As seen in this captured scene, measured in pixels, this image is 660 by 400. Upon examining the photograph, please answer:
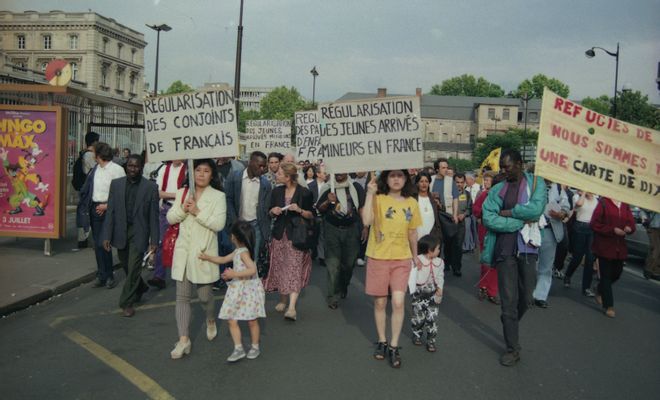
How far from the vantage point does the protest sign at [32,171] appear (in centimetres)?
998

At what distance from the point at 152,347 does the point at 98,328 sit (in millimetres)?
987

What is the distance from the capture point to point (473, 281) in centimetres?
999

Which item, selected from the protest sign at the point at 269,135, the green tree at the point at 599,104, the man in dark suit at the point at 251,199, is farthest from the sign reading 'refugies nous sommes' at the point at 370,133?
the green tree at the point at 599,104

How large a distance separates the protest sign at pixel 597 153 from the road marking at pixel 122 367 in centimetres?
369

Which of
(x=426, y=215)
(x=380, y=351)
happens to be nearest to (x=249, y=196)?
(x=426, y=215)

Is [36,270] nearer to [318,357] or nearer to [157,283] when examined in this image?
[157,283]

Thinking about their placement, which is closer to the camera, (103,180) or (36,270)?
(103,180)

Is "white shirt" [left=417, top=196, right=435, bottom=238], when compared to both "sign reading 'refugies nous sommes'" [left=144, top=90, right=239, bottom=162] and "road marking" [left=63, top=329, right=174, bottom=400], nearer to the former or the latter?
"sign reading 'refugies nous sommes'" [left=144, top=90, right=239, bottom=162]

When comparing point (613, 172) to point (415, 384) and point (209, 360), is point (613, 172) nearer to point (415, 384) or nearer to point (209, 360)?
point (415, 384)

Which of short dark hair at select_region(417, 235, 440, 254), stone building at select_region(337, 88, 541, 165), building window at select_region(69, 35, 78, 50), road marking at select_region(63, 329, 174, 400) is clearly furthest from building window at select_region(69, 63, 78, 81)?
short dark hair at select_region(417, 235, 440, 254)

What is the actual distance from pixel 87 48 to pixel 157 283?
72.6 metres

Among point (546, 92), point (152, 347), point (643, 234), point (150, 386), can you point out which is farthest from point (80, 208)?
point (643, 234)

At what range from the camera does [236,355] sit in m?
5.38

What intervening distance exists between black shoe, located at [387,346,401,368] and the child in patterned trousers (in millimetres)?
626
